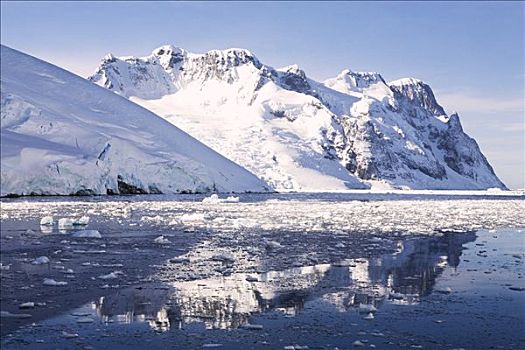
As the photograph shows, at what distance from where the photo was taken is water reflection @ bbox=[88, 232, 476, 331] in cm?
862

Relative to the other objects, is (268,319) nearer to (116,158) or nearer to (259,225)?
(259,225)

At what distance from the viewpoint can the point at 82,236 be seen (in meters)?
18.4

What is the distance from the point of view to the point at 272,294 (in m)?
10.3

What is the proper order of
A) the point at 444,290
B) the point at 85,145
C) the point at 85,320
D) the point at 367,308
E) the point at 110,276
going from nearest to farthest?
1. the point at 85,320
2. the point at 367,308
3. the point at 444,290
4. the point at 110,276
5. the point at 85,145

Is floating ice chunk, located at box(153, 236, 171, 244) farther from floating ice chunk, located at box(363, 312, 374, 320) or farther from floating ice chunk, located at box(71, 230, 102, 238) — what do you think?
floating ice chunk, located at box(363, 312, 374, 320)

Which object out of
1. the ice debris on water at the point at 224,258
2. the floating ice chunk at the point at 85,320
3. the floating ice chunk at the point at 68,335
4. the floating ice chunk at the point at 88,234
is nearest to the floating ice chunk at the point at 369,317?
the floating ice chunk at the point at 85,320

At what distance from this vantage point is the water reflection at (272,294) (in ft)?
28.3

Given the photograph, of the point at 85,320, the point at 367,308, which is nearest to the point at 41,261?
the point at 85,320

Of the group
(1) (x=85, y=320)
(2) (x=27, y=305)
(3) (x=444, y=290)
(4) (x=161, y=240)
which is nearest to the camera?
(1) (x=85, y=320)

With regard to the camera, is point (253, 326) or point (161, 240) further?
point (161, 240)

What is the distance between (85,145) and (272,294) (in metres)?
51.0

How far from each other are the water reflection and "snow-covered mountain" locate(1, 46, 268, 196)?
4158 centimetres

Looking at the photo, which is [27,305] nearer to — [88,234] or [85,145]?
[88,234]

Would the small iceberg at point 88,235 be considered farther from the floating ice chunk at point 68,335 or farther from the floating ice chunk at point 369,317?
the floating ice chunk at point 369,317
